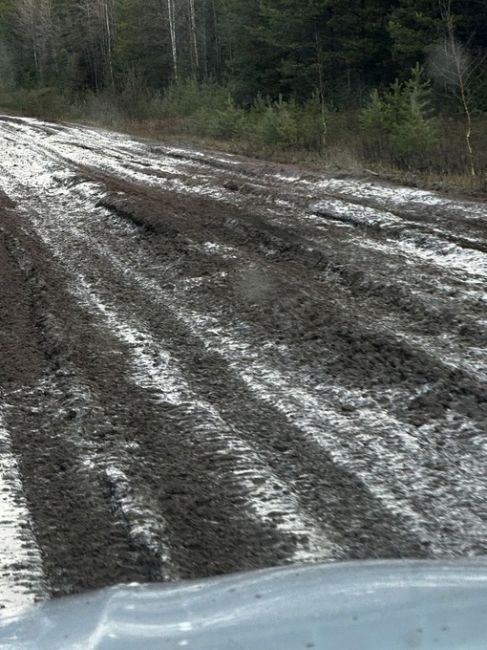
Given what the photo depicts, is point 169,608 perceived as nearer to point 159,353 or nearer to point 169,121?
point 159,353

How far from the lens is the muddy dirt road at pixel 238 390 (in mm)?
3381

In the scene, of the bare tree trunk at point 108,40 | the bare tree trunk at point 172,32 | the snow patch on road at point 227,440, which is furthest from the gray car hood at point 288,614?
the bare tree trunk at point 108,40

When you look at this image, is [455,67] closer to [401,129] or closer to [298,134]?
[401,129]

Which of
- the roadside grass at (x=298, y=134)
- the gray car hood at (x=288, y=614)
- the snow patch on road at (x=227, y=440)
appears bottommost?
the snow patch on road at (x=227, y=440)

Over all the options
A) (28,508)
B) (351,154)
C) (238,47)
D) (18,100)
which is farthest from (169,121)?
(28,508)

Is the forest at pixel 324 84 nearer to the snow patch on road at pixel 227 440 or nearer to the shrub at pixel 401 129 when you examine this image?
the shrub at pixel 401 129

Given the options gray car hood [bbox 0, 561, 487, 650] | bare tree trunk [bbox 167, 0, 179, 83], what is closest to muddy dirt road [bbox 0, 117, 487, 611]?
gray car hood [bbox 0, 561, 487, 650]

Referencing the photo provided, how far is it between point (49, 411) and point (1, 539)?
1.38m

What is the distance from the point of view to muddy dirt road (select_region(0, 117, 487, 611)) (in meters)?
3.38

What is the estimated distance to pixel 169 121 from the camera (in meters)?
27.7

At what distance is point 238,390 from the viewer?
16.2ft

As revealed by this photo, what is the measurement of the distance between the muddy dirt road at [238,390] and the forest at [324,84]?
5512 millimetres

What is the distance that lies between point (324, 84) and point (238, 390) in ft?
71.0

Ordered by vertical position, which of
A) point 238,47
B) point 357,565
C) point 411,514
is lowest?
point 411,514
